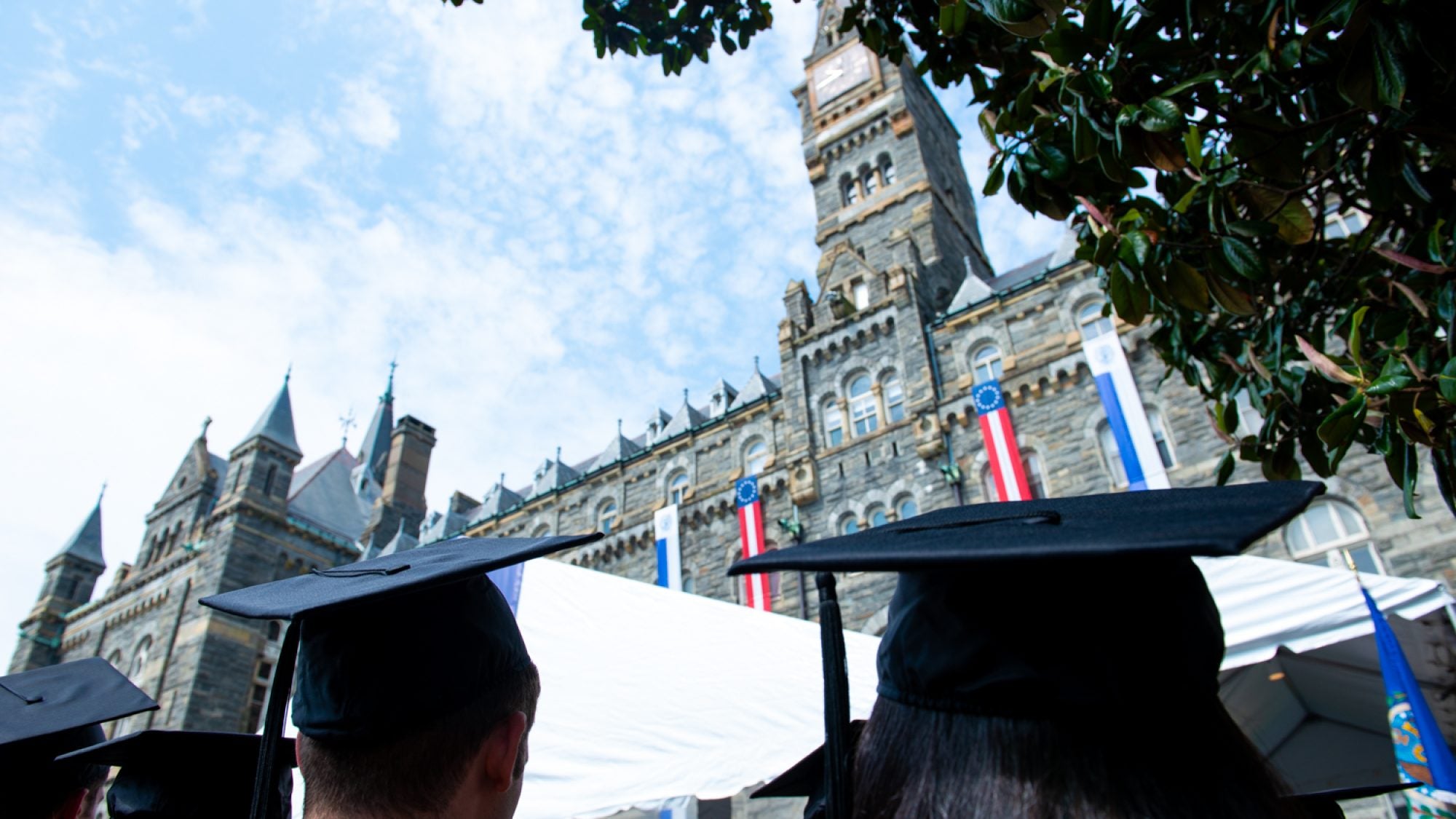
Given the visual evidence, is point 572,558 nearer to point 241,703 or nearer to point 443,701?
point 241,703

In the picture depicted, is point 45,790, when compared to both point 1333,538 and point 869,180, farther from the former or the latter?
point 869,180

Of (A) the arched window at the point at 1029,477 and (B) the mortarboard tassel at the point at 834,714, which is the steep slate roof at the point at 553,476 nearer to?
(A) the arched window at the point at 1029,477

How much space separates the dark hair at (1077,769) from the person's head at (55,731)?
11.1 feet

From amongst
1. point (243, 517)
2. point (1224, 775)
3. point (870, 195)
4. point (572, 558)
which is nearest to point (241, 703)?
point (243, 517)

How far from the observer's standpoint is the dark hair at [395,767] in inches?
69.2

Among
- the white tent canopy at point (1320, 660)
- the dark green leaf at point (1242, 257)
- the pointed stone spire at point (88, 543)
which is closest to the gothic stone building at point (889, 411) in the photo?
the white tent canopy at point (1320, 660)

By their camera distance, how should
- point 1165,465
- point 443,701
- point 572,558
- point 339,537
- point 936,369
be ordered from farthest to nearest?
point 339,537 → point 572,558 → point 936,369 → point 1165,465 → point 443,701

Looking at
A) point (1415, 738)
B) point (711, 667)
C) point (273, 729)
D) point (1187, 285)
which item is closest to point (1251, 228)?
point (1187, 285)

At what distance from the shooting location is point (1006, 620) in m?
1.22

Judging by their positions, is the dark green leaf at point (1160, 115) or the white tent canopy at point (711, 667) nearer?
the dark green leaf at point (1160, 115)

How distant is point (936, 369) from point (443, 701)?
55.1 ft

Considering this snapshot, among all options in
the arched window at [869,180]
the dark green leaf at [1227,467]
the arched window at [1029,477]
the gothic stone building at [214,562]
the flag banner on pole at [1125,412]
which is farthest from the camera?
the gothic stone building at [214,562]

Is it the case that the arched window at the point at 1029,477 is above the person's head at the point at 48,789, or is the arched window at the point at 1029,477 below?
above

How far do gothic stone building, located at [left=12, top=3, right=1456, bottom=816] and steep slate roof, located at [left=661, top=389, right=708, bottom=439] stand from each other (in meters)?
0.10
